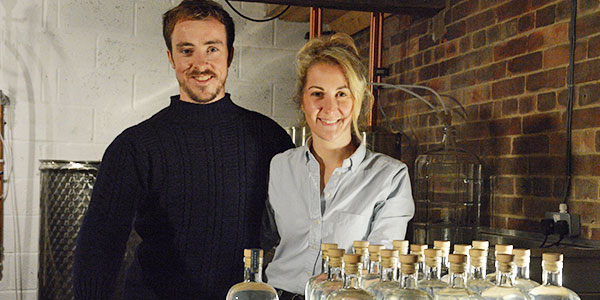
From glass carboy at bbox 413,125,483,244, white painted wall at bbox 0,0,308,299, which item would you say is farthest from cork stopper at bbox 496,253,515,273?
white painted wall at bbox 0,0,308,299

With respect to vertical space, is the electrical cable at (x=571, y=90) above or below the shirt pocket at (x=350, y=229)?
above

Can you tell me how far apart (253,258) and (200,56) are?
89cm

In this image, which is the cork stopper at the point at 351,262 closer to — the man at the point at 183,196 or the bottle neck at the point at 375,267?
the bottle neck at the point at 375,267

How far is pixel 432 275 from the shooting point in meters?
1.26

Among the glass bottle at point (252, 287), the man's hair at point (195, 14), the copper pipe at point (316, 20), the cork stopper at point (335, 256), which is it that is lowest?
the glass bottle at point (252, 287)

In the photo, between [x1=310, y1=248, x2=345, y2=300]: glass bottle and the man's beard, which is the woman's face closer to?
the man's beard

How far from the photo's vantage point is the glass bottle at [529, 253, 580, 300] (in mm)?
1229

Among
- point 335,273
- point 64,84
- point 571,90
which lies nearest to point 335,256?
point 335,273

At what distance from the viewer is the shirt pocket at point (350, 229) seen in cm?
185

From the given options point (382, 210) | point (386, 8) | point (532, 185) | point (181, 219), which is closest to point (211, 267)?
point (181, 219)

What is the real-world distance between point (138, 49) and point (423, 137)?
5.13 ft

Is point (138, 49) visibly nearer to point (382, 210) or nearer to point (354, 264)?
point (382, 210)

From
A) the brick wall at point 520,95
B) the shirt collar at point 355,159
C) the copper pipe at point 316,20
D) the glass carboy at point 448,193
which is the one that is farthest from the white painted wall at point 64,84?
the shirt collar at point 355,159

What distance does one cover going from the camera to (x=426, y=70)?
331cm
